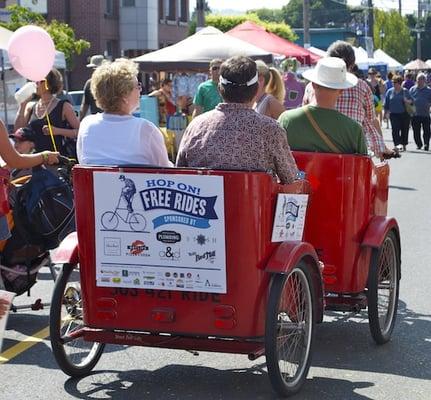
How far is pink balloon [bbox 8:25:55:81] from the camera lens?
8344 millimetres

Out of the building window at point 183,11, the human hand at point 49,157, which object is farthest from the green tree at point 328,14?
the human hand at point 49,157

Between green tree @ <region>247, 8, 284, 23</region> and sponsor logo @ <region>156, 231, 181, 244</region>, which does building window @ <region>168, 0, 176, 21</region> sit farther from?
green tree @ <region>247, 8, 284, 23</region>

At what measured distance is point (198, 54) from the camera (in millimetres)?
18531

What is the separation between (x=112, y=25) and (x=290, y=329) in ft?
140

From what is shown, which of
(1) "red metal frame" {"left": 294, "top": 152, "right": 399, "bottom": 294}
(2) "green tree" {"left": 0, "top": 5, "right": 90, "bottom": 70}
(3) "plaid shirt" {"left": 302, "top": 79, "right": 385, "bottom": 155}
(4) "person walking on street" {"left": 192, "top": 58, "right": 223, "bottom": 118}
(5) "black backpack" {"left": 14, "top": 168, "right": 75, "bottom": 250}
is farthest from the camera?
(2) "green tree" {"left": 0, "top": 5, "right": 90, "bottom": 70}

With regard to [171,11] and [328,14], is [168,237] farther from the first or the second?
[328,14]

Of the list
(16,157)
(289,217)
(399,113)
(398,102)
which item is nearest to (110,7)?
(398,102)

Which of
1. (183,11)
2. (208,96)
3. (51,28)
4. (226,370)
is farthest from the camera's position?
(183,11)

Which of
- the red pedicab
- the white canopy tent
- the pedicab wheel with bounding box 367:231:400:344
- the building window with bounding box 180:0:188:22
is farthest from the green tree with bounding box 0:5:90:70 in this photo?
the red pedicab

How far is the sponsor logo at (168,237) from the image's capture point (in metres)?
5.21

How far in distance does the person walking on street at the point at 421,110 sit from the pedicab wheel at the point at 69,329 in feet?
64.4

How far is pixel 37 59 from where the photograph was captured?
8.40 metres

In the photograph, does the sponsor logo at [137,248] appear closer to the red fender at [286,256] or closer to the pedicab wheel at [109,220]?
the pedicab wheel at [109,220]

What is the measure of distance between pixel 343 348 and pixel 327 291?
0.38 meters
